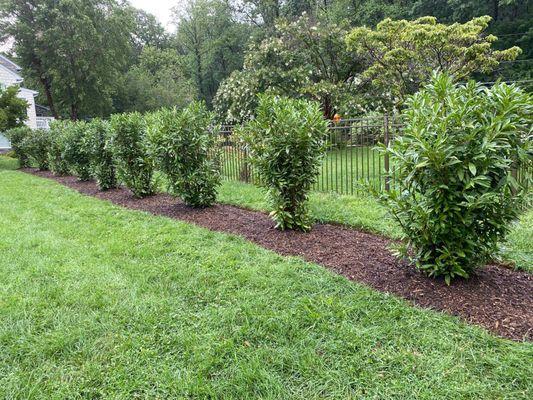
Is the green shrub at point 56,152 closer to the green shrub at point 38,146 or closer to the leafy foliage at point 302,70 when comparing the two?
the green shrub at point 38,146

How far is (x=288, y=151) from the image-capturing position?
4195mm

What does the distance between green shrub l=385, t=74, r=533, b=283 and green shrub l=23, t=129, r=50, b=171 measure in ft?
42.3

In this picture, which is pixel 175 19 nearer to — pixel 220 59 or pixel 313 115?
pixel 220 59

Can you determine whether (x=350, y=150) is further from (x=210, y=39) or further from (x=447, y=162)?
(x=210, y=39)

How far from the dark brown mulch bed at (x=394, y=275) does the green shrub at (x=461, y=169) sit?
0.17m

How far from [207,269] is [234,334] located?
1.13 metres

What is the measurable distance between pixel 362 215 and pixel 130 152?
14.4 ft

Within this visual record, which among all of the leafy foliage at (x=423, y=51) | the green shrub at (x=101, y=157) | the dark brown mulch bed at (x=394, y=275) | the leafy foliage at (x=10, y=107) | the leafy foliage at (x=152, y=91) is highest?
the leafy foliage at (x=152, y=91)

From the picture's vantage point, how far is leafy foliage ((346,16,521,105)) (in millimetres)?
10352

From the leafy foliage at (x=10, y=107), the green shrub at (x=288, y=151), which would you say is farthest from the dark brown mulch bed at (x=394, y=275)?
the leafy foliage at (x=10, y=107)

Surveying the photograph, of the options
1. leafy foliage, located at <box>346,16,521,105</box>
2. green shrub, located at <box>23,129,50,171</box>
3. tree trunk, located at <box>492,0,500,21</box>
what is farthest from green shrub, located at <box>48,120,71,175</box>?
tree trunk, located at <box>492,0,500,21</box>

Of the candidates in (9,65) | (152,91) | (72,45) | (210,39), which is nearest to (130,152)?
(72,45)

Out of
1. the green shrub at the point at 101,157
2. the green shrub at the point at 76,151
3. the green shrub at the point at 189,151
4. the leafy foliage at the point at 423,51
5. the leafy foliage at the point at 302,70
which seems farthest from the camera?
the leafy foliage at the point at 302,70

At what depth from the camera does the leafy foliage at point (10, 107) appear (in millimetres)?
14531
